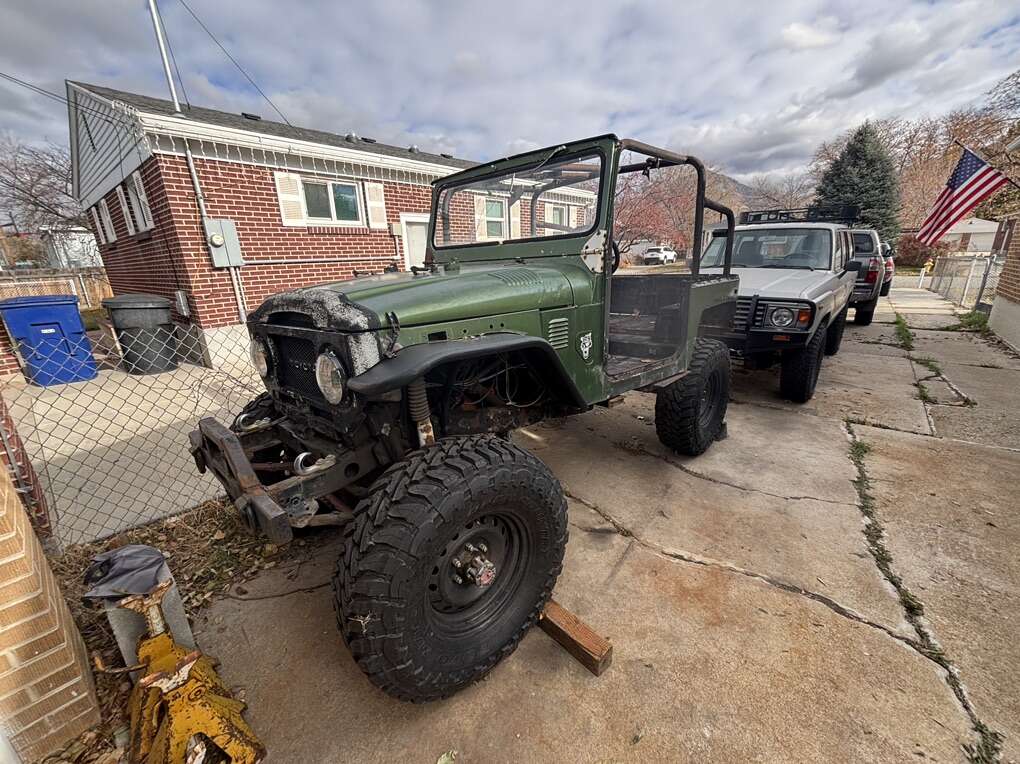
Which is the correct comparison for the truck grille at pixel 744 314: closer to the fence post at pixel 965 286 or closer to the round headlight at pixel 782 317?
the round headlight at pixel 782 317

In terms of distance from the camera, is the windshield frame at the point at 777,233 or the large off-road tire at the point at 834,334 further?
the large off-road tire at the point at 834,334

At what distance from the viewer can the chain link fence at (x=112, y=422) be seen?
2.84m

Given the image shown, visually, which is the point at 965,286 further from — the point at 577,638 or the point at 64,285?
the point at 64,285

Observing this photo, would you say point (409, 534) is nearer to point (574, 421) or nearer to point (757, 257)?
point (574, 421)

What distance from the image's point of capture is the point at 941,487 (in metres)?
3.05

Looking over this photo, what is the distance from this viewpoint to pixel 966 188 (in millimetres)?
7137

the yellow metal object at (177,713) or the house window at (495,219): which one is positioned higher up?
the house window at (495,219)

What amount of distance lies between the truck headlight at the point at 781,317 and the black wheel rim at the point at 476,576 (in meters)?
3.60

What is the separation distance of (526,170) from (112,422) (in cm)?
474

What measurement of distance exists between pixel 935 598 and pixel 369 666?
2.60 meters

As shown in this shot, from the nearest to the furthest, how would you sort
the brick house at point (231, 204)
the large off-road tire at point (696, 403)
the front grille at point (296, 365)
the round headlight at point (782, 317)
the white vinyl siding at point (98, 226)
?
the front grille at point (296, 365), the large off-road tire at point (696, 403), the round headlight at point (782, 317), the brick house at point (231, 204), the white vinyl siding at point (98, 226)

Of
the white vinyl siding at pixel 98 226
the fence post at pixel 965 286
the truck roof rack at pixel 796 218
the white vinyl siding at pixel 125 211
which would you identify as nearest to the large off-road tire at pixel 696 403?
the truck roof rack at pixel 796 218

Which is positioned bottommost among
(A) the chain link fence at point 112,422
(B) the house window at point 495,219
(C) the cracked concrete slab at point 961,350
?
(C) the cracked concrete slab at point 961,350

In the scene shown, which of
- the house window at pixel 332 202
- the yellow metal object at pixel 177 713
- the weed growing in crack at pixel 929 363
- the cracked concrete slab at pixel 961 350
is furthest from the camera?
the house window at pixel 332 202
